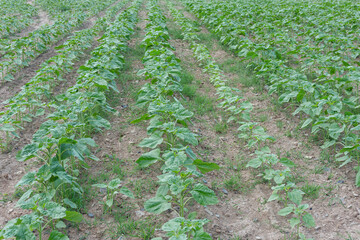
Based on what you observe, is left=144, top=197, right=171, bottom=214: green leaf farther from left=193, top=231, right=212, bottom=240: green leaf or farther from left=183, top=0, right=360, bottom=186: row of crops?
left=183, top=0, right=360, bottom=186: row of crops

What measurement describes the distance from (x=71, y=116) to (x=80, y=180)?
29.7 inches

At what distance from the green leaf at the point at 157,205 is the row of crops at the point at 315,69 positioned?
2183mm

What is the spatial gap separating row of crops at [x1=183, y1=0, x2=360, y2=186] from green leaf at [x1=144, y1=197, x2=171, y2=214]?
2.18m

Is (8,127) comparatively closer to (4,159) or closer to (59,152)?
(4,159)

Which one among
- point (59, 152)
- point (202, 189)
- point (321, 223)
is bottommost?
point (321, 223)

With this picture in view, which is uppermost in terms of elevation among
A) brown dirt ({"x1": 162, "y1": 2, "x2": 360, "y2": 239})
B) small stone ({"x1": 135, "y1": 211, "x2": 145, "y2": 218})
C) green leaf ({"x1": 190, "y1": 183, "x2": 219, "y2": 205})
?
green leaf ({"x1": 190, "y1": 183, "x2": 219, "y2": 205})

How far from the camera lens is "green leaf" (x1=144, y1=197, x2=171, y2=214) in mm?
2523

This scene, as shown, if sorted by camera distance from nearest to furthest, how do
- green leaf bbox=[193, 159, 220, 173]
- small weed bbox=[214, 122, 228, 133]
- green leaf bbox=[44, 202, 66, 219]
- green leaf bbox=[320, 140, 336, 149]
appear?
green leaf bbox=[44, 202, 66, 219], green leaf bbox=[193, 159, 220, 173], green leaf bbox=[320, 140, 336, 149], small weed bbox=[214, 122, 228, 133]

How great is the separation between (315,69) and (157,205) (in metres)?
5.51

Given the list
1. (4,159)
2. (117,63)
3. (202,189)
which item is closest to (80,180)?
(4,159)

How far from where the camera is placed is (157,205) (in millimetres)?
2574

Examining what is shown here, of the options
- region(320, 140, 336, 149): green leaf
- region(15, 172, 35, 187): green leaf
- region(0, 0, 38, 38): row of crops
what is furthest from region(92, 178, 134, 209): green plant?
region(0, 0, 38, 38): row of crops

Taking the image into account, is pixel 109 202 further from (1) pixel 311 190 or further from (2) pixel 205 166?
(1) pixel 311 190

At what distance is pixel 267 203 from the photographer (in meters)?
3.19
